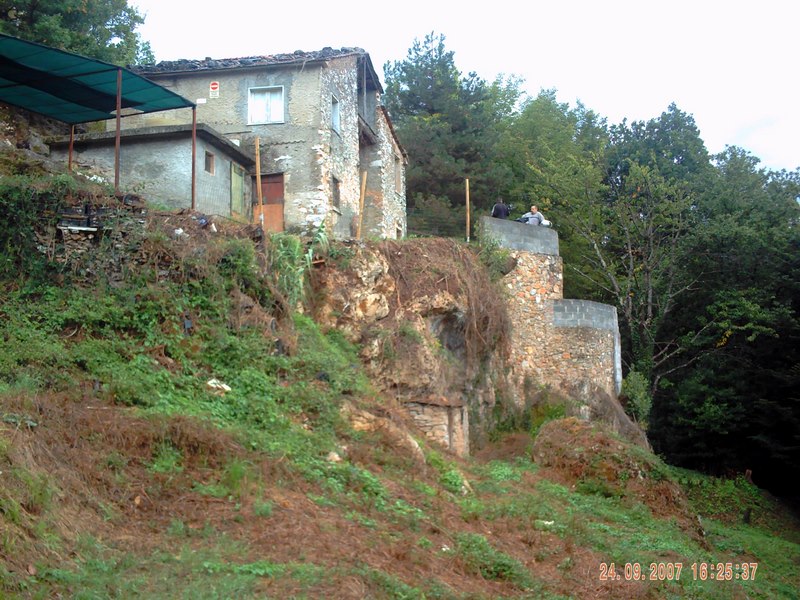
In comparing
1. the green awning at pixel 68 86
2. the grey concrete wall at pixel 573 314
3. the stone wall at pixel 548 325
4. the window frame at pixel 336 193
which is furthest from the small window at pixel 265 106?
the grey concrete wall at pixel 573 314

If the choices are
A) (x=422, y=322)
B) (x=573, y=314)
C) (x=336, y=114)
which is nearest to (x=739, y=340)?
(x=573, y=314)

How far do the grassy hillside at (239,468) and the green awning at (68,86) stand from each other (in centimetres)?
245

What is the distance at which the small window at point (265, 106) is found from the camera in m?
22.4

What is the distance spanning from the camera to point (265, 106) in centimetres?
2247

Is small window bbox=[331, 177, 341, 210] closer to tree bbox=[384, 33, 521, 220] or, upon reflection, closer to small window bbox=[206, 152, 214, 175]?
small window bbox=[206, 152, 214, 175]

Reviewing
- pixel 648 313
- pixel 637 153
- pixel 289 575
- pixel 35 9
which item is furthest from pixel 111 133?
pixel 637 153

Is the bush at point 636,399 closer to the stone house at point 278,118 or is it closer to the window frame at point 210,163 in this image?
the stone house at point 278,118

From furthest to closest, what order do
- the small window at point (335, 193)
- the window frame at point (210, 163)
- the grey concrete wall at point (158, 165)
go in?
the small window at point (335, 193), the window frame at point (210, 163), the grey concrete wall at point (158, 165)

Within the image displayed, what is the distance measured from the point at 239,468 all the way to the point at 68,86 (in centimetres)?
970

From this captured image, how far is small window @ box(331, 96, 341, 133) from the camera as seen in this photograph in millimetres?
23141

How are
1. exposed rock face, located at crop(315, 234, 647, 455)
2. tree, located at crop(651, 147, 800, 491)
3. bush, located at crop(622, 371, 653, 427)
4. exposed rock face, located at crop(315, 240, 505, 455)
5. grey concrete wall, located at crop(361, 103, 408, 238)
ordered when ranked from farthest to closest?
tree, located at crop(651, 147, 800, 491), grey concrete wall, located at crop(361, 103, 408, 238), bush, located at crop(622, 371, 653, 427), exposed rock face, located at crop(315, 234, 647, 455), exposed rock face, located at crop(315, 240, 505, 455)

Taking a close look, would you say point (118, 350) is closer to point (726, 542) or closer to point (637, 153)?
point (726, 542)

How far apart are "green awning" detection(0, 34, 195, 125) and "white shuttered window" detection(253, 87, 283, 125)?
16.5 ft

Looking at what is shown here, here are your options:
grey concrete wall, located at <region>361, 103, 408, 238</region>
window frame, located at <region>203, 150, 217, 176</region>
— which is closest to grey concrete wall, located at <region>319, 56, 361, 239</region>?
grey concrete wall, located at <region>361, 103, 408, 238</region>
